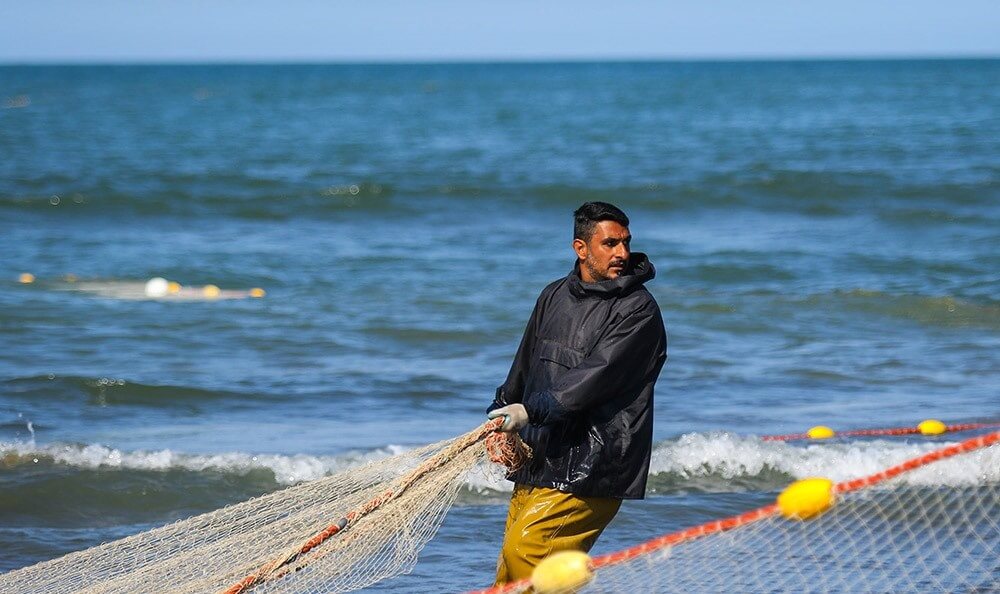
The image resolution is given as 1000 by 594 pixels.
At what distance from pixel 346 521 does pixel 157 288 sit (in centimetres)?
1069

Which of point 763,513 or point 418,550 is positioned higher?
point 763,513

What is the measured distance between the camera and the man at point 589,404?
165 inches

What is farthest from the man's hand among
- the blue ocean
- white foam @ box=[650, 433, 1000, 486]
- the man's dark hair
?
white foam @ box=[650, 433, 1000, 486]

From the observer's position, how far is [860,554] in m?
5.86

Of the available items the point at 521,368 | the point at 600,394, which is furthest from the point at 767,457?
the point at 600,394

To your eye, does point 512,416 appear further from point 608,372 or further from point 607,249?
point 607,249

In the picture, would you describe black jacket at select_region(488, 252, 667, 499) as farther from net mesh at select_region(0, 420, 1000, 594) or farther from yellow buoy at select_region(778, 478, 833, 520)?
yellow buoy at select_region(778, 478, 833, 520)

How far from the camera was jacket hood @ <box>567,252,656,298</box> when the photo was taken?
14.1 feet

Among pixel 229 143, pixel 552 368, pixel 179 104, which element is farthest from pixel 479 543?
pixel 179 104

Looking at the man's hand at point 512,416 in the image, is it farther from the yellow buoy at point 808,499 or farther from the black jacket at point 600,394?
the yellow buoy at point 808,499

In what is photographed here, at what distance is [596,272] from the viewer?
4.41 metres

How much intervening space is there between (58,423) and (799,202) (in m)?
15.9

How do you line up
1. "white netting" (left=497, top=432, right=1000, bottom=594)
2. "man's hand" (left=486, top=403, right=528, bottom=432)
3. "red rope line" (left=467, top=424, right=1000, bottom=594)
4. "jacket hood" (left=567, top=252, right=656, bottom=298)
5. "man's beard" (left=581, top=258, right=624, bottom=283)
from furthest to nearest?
"white netting" (left=497, top=432, right=1000, bottom=594), "man's beard" (left=581, top=258, right=624, bottom=283), "jacket hood" (left=567, top=252, right=656, bottom=298), "man's hand" (left=486, top=403, right=528, bottom=432), "red rope line" (left=467, top=424, right=1000, bottom=594)

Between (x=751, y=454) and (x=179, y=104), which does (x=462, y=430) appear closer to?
(x=751, y=454)
